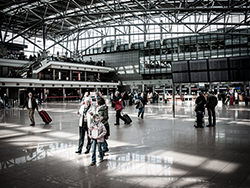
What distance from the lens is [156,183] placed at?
4.04m

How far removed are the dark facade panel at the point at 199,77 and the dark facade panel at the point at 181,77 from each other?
1.24ft

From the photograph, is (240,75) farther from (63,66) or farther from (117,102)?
(63,66)

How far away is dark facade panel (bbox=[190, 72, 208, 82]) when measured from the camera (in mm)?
11975

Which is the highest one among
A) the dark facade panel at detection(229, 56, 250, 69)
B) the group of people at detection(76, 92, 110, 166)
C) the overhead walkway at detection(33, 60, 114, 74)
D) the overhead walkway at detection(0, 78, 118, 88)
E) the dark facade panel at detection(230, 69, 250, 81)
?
the overhead walkway at detection(33, 60, 114, 74)

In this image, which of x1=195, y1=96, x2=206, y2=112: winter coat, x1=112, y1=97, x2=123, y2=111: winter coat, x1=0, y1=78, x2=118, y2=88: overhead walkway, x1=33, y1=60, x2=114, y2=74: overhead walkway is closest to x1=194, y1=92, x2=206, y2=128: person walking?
x1=195, y1=96, x2=206, y2=112: winter coat

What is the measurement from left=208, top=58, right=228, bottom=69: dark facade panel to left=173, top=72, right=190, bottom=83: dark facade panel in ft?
5.22

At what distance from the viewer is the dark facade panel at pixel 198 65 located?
12.0 meters

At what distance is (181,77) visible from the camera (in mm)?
13023

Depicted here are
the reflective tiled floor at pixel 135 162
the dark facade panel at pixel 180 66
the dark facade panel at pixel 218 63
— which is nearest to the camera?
the reflective tiled floor at pixel 135 162

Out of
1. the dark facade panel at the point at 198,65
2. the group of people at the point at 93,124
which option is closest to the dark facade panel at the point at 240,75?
the dark facade panel at the point at 198,65

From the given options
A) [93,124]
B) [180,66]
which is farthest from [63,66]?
[93,124]

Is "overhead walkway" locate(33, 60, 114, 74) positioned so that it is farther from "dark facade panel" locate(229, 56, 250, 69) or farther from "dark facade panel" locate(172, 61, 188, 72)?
"dark facade panel" locate(229, 56, 250, 69)

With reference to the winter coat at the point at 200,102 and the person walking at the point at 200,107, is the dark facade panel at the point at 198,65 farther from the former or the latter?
the winter coat at the point at 200,102

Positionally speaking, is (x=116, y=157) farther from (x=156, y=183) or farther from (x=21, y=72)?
(x=21, y=72)
